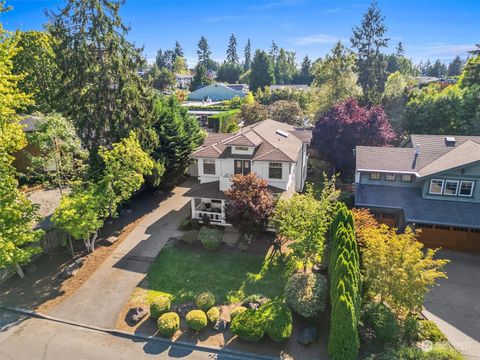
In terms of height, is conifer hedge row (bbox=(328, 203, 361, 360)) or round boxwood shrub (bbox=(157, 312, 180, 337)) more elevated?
conifer hedge row (bbox=(328, 203, 361, 360))

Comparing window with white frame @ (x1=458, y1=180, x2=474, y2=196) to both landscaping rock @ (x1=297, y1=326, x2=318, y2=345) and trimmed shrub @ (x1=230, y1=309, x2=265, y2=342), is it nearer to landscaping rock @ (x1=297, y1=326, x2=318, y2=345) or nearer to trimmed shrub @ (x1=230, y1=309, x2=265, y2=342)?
landscaping rock @ (x1=297, y1=326, x2=318, y2=345)

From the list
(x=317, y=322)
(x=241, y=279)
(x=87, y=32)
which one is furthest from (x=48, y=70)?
(x=317, y=322)

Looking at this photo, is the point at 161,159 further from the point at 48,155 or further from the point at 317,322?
the point at 317,322

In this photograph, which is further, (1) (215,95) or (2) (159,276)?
(1) (215,95)

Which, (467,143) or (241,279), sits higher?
(467,143)

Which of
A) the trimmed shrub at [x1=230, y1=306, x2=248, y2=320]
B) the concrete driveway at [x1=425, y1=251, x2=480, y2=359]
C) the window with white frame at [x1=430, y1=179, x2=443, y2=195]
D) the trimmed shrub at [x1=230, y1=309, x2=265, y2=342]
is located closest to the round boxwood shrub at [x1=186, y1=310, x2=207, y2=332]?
the trimmed shrub at [x1=230, y1=306, x2=248, y2=320]

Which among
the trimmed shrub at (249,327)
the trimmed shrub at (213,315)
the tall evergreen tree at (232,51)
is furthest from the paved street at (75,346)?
the tall evergreen tree at (232,51)

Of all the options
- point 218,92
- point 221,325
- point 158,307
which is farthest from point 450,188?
point 218,92
